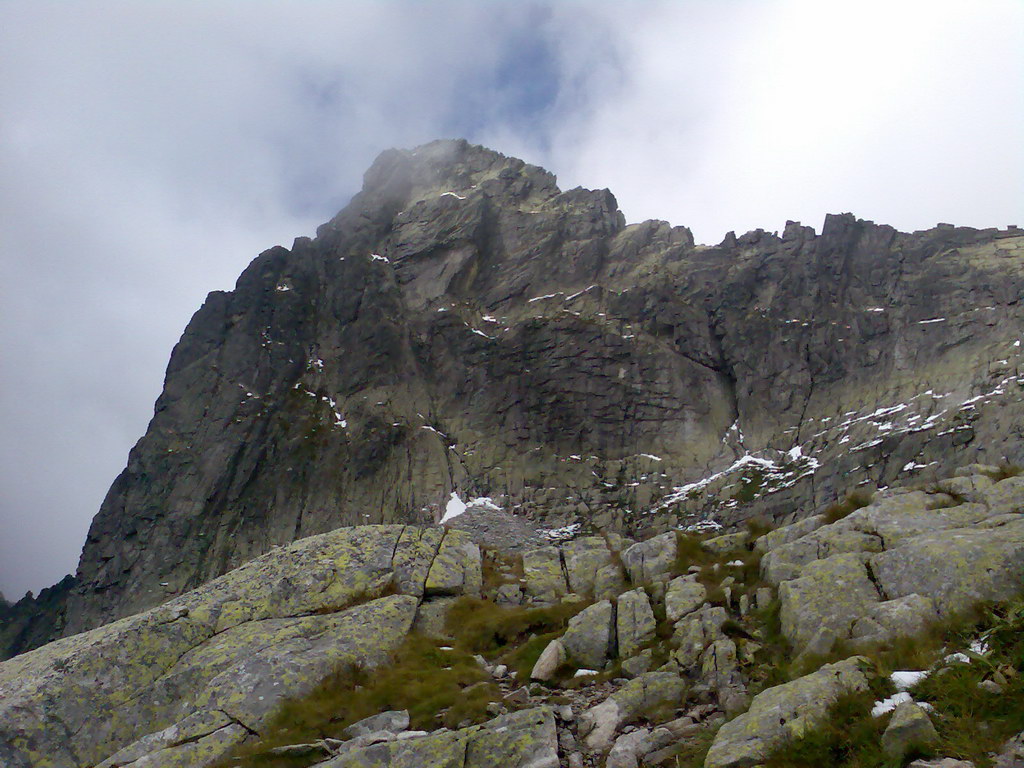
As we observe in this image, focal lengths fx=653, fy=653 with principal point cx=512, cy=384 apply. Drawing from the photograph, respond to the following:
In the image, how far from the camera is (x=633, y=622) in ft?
50.4

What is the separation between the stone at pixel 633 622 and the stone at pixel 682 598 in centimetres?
46

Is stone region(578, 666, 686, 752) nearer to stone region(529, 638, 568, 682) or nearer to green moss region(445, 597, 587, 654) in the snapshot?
stone region(529, 638, 568, 682)

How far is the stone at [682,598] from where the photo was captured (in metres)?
15.2

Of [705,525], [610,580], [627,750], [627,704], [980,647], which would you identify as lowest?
[705,525]

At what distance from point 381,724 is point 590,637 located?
5.04 meters

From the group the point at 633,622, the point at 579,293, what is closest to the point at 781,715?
the point at 633,622

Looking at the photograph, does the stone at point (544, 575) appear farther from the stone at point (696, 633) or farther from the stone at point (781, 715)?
the stone at point (781, 715)

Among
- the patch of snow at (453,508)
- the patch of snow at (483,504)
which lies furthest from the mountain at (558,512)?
the patch of snow at (483,504)

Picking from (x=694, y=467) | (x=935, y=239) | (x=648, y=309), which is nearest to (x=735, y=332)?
(x=648, y=309)

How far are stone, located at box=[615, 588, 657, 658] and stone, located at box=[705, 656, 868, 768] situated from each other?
4.58 meters

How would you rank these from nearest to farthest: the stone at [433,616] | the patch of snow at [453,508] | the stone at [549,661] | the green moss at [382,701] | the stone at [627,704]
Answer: the stone at [627,704]
the green moss at [382,701]
the stone at [549,661]
the stone at [433,616]
the patch of snow at [453,508]

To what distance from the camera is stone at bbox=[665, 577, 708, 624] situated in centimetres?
1515

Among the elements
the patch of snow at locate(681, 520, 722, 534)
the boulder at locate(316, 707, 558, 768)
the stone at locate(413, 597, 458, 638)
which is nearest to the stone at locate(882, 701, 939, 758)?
the boulder at locate(316, 707, 558, 768)

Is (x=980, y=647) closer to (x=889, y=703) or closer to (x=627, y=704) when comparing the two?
(x=889, y=703)
